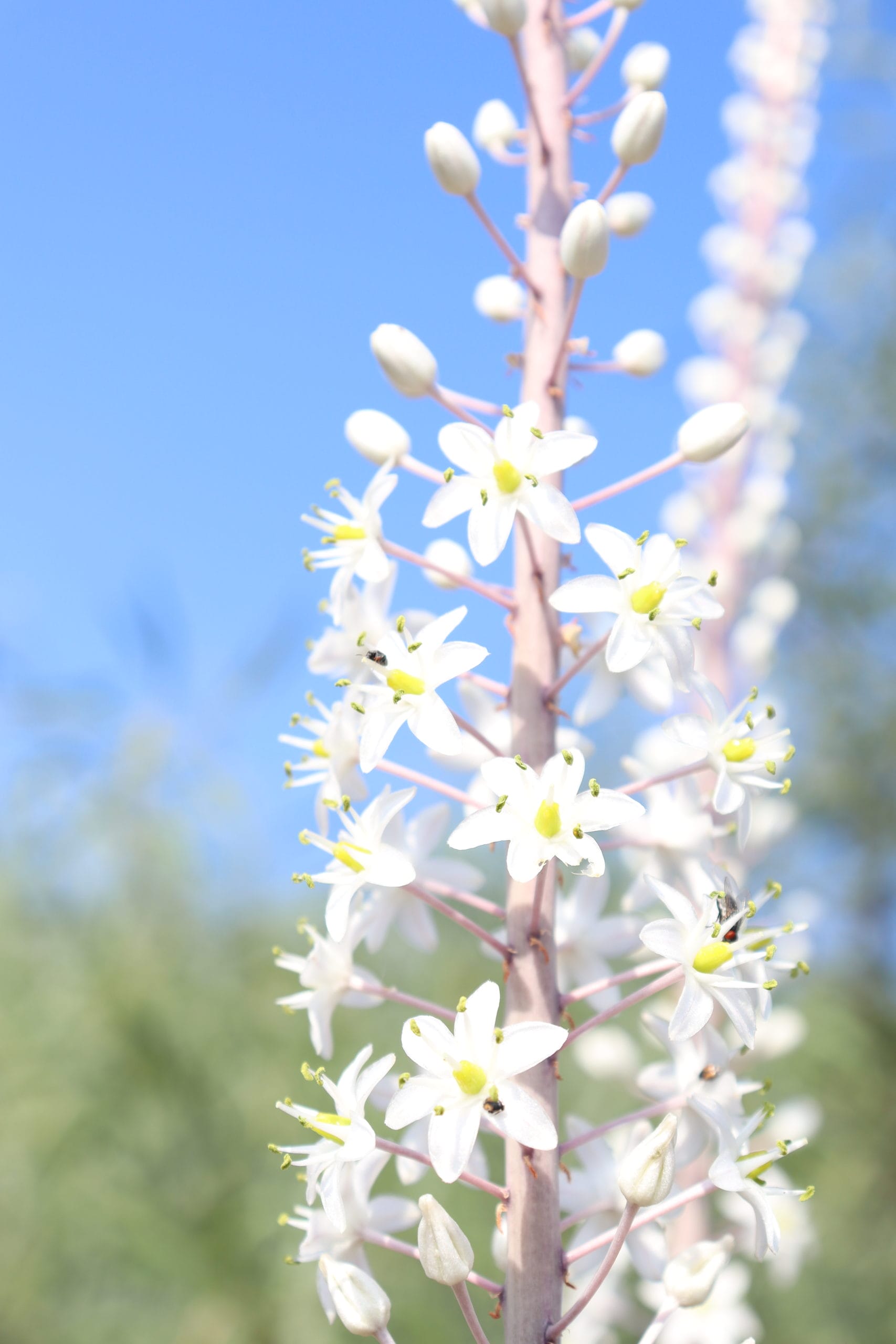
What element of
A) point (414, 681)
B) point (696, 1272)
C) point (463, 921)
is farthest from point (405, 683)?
point (696, 1272)

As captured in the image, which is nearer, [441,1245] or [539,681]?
[441,1245]

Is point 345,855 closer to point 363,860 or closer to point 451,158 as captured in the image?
point 363,860

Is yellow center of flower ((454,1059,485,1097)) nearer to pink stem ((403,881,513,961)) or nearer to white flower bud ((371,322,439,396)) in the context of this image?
A: pink stem ((403,881,513,961))

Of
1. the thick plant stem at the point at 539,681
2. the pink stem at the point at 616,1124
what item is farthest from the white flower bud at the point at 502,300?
the pink stem at the point at 616,1124

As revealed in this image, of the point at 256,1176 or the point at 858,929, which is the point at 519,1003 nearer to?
the point at 256,1176

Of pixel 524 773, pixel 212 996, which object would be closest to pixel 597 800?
pixel 524 773

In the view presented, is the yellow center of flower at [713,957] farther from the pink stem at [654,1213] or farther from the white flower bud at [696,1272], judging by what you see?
the white flower bud at [696,1272]
